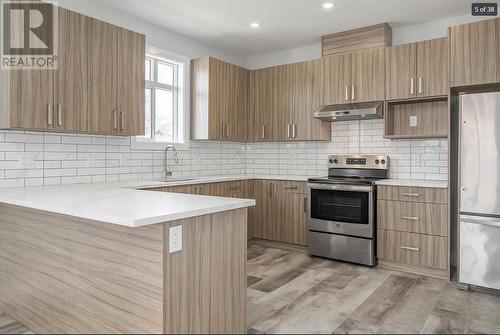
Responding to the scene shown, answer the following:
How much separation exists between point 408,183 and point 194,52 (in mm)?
3122

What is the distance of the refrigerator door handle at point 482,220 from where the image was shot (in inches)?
122

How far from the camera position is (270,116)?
200 inches

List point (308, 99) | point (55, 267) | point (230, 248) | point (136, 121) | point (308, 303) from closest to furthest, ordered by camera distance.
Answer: point (230, 248) < point (55, 267) < point (308, 303) < point (136, 121) < point (308, 99)

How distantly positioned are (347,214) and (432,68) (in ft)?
5.88

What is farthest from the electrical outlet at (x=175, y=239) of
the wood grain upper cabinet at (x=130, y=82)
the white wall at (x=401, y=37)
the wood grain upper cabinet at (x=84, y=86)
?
the white wall at (x=401, y=37)

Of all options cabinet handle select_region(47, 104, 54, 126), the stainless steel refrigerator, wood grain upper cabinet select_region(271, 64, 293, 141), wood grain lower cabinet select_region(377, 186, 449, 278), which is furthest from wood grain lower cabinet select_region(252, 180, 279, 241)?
cabinet handle select_region(47, 104, 54, 126)

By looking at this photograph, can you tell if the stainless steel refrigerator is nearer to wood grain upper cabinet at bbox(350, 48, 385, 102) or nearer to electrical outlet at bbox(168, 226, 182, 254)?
wood grain upper cabinet at bbox(350, 48, 385, 102)

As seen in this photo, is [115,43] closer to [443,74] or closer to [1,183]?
[1,183]

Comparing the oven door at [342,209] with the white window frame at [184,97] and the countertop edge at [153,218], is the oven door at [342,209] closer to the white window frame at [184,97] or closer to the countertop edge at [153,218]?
the white window frame at [184,97]

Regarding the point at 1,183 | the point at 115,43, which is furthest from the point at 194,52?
the point at 1,183

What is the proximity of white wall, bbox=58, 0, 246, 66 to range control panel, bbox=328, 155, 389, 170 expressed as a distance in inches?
85.7

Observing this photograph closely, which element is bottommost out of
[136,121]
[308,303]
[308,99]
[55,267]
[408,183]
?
[308,303]

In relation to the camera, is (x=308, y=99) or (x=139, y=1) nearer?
(x=139, y=1)

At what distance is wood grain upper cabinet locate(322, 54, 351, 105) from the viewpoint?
4.38 metres
